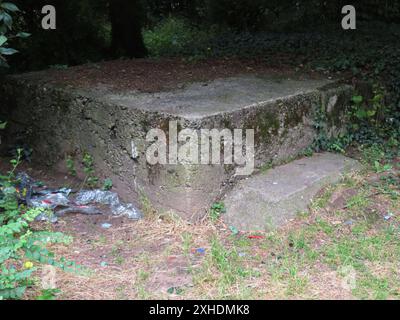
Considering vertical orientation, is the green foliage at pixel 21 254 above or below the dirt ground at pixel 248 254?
above

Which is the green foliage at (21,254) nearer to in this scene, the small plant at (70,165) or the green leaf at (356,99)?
the small plant at (70,165)

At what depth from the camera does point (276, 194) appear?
4.38 metres

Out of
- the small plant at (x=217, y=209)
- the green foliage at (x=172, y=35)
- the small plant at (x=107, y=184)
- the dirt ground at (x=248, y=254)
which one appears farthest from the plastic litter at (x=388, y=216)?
the green foliage at (x=172, y=35)

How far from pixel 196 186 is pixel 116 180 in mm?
939

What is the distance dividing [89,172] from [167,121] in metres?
1.21

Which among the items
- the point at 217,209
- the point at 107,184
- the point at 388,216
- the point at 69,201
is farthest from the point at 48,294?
the point at 388,216

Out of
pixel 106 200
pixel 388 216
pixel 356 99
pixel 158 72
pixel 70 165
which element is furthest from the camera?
pixel 158 72

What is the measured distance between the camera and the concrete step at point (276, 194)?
425 centimetres

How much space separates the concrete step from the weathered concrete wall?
0.15 m

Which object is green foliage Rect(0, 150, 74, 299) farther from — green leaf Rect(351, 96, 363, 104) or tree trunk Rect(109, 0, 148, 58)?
tree trunk Rect(109, 0, 148, 58)

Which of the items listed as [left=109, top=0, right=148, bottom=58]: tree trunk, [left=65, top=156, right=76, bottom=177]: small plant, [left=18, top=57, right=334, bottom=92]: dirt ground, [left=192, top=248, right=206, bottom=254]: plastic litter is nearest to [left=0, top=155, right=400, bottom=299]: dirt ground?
[left=192, top=248, right=206, bottom=254]: plastic litter

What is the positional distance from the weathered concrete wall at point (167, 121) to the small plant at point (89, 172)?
0.07 metres

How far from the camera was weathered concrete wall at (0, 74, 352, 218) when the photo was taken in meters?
4.37

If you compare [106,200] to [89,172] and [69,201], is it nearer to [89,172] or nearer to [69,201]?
[69,201]
